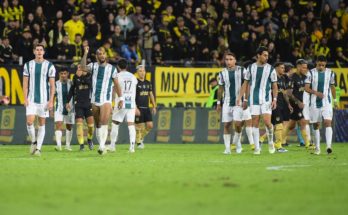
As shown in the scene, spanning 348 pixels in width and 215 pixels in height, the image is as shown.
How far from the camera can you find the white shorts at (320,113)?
754 inches

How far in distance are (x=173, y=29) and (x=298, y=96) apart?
6708 millimetres

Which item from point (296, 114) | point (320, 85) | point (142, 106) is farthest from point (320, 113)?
point (142, 106)

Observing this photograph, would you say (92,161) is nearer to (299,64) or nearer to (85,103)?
(85,103)

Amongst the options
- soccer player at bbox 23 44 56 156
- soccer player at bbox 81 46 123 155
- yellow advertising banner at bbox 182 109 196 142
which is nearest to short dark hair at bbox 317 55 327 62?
soccer player at bbox 81 46 123 155

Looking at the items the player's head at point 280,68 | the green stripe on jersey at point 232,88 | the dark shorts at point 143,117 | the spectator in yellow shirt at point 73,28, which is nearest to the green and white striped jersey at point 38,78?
the green stripe on jersey at point 232,88

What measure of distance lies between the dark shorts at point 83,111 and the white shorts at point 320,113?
20.4ft

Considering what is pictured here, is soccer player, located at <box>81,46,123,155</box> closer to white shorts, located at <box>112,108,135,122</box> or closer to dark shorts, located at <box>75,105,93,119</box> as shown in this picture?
white shorts, located at <box>112,108,135,122</box>

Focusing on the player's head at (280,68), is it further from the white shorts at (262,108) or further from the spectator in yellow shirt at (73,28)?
the spectator in yellow shirt at (73,28)

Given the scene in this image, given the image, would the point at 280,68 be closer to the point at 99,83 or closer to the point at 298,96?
the point at 298,96

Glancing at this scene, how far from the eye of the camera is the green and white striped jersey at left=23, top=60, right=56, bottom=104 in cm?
1839

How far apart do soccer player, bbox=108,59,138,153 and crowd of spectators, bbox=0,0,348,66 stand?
6.04 meters

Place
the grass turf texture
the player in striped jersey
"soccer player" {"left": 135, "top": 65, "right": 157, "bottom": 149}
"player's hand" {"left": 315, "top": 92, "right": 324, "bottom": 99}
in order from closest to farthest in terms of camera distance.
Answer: the grass turf texture < "player's hand" {"left": 315, "top": 92, "right": 324, "bottom": 99} < the player in striped jersey < "soccer player" {"left": 135, "top": 65, "right": 157, "bottom": 149}

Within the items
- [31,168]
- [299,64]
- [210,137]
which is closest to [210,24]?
[210,137]

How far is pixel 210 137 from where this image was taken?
27672 millimetres
